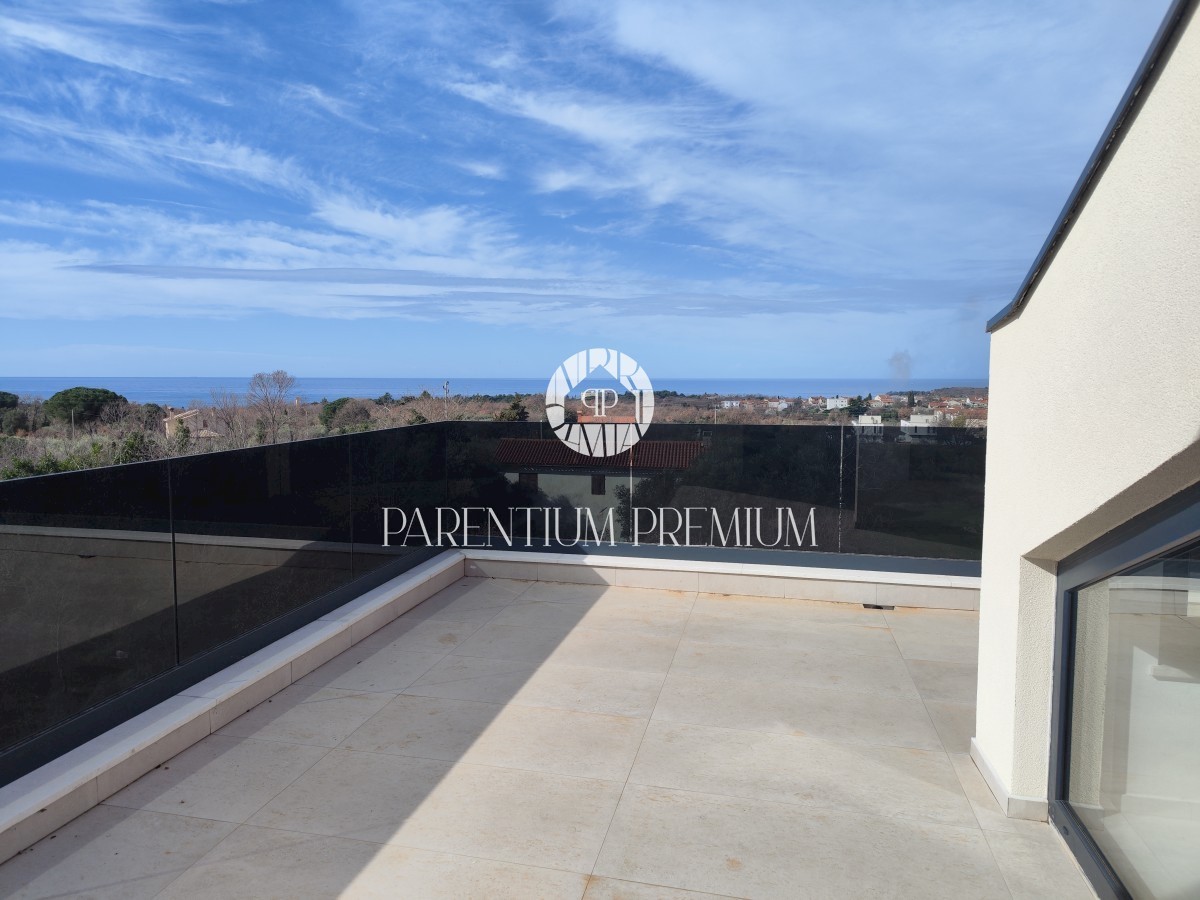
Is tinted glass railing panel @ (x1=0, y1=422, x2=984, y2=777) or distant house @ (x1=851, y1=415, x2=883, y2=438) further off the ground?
distant house @ (x1=851, y1=415, x2=883, y2=438)

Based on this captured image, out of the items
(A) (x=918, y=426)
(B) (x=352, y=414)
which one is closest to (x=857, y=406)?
(A) (x=918, y=426)

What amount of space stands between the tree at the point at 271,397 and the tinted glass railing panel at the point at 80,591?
5833 millimetres

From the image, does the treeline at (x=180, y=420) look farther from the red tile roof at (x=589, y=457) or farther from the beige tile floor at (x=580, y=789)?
the beige tile floor at (x=580, y=789)

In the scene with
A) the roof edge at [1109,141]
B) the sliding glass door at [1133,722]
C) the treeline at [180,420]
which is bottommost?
the sliding glass door at [1133,722]

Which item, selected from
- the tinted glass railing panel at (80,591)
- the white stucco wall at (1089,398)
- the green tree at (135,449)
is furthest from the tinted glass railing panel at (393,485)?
the white stucco wall at (1089,398)

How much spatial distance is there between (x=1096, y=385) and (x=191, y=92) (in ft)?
90.1

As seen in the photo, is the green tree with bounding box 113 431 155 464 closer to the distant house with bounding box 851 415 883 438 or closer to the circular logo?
the circular logo

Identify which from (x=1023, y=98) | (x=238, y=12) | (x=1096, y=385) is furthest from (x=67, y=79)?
(x=1023, y=98)

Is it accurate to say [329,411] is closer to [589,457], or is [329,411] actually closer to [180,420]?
[180,420]

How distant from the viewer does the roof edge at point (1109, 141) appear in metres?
1.64

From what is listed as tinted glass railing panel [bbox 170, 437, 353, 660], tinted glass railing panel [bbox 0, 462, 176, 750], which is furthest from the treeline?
tinted glass railing panel [bbox 0, 462, 176, 750]

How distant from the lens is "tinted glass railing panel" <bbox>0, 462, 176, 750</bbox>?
273 centimetres

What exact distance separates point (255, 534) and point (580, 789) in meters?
2.41

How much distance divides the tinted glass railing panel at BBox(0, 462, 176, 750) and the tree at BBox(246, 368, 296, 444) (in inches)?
230
